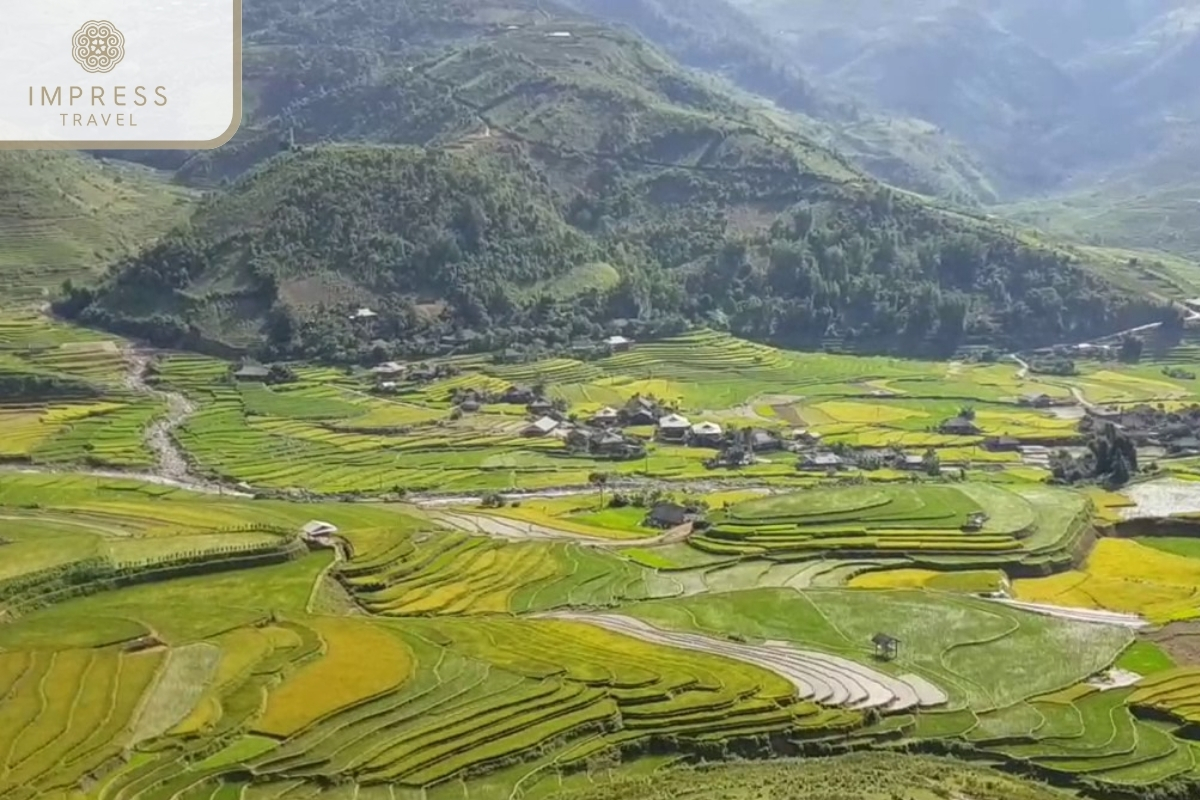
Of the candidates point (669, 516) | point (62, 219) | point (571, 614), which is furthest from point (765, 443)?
point (62, 219)

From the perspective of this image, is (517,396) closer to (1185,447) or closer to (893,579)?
(1185,447)

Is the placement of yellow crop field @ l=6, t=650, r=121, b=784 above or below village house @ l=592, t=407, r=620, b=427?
below

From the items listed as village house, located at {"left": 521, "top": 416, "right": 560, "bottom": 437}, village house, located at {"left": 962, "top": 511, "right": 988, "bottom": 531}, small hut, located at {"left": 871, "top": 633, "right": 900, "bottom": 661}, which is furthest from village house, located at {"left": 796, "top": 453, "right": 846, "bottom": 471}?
small hut, located at {"left": 871, "top": 633, "right": 900, "bottom": 661}

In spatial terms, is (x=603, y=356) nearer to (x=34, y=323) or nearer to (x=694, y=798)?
(x=34, y=323)

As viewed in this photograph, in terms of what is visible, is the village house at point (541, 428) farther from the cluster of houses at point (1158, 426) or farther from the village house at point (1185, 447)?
the village house at point (1185, 447)

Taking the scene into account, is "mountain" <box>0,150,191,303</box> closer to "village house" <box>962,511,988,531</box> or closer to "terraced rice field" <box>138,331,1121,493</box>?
"terraced rice field" <box>138,331,1121,493</box>
